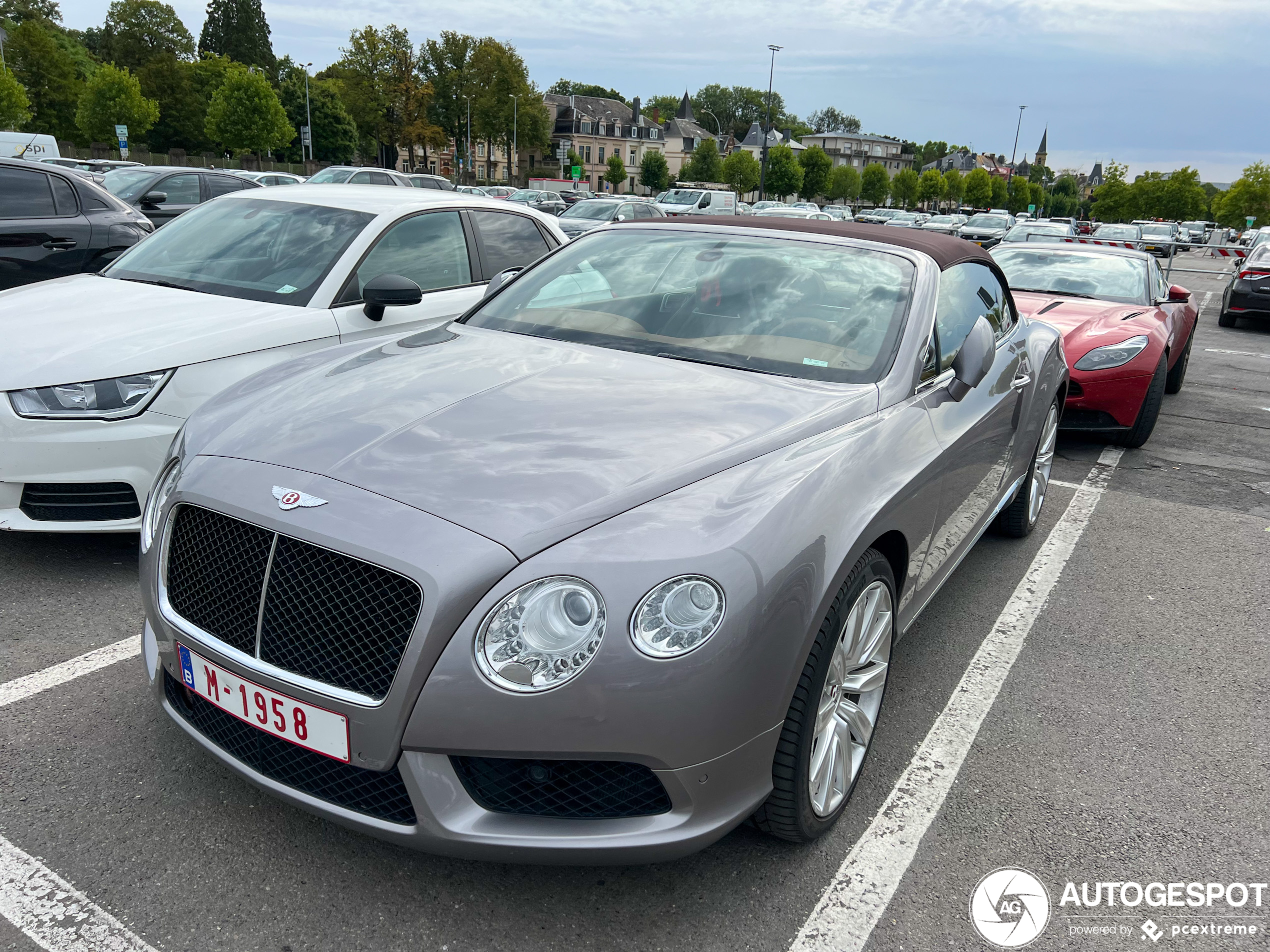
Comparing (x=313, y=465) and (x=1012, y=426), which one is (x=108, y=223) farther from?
(x=1012, y=426)

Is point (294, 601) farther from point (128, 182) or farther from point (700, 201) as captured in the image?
point (700, 201)

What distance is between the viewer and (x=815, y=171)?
9481 centimetres

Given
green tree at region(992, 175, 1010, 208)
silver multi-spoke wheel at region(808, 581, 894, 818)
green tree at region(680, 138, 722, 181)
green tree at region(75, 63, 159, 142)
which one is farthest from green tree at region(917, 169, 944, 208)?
silver multi-spoke wheel at region(808, 581, 894, 818)

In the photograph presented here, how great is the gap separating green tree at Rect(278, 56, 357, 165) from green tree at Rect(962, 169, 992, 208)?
220ft

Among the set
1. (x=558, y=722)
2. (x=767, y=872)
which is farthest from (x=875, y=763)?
(x=558, y=722)

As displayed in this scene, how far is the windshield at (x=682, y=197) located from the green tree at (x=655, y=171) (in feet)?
195

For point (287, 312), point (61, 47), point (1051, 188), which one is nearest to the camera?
point (287, 312)

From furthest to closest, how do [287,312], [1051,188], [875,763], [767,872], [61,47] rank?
[1051,188] < [61,47] < [287,312] < [875,763] < [767,872]

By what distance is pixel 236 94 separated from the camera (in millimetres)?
58469

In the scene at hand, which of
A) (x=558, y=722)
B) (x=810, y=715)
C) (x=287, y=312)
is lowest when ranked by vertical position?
(x=810, y=715)

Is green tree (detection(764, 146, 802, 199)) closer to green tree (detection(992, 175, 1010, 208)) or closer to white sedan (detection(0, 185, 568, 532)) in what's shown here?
green tree (detection(992, 175, 1010, 208))

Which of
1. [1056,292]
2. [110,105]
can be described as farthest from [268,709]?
[110,105]

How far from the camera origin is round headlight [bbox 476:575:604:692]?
1795mm

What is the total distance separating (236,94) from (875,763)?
66.4 m
